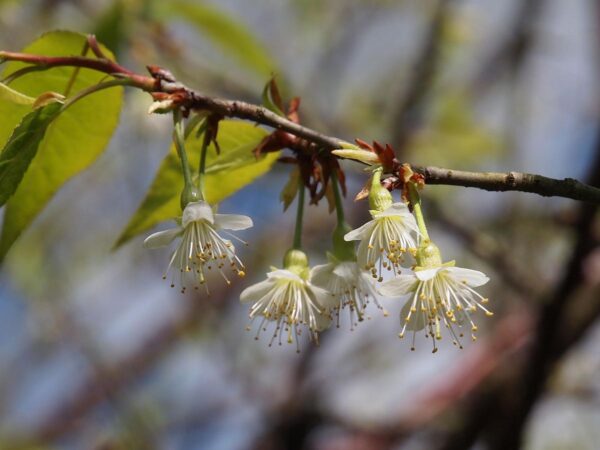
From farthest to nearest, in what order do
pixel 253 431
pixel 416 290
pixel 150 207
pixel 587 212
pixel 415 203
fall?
pixel 253 431 < pixel 587 212 < pixel 150 207 < pixel 416 290 < pixel 415 203

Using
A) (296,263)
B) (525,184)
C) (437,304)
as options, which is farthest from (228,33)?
(525,184)

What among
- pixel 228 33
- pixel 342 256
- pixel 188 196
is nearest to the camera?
pixel 188 196

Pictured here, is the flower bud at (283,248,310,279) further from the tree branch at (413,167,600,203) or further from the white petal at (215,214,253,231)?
the tree branch at (413,167,600,203)

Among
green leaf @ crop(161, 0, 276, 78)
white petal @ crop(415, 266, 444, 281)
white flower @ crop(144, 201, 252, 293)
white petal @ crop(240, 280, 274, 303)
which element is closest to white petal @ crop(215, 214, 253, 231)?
white flower @ crop(144, 201, 252, 293)

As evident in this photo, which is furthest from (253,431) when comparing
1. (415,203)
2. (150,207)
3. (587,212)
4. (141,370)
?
(415,203)

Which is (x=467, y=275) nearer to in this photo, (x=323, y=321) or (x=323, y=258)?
(x=323, y=321)

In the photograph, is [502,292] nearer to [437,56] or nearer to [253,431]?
[437,56]
